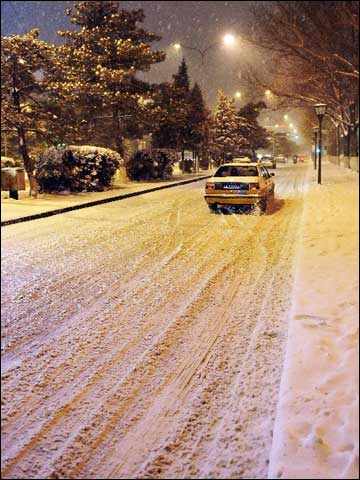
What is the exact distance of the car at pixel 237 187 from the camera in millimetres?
14312

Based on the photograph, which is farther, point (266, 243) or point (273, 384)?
point (266, 243)

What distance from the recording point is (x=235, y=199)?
1441 centimetres

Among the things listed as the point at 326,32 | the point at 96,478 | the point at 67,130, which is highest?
the point at 326,32

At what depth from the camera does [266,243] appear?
998 cm

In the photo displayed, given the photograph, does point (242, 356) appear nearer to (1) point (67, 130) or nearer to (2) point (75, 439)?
(2) point (75, 439)

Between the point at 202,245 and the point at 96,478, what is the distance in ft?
23.3

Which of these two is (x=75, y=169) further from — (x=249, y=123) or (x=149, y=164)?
(x=249, y=123)

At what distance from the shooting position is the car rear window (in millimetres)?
15031

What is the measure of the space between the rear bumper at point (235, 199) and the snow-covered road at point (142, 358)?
15.6ft

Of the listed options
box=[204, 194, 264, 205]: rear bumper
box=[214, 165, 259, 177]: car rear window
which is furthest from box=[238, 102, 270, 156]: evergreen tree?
box=[204, 194, 264, 205]: rear bumper

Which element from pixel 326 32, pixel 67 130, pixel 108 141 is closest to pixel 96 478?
pixel 67 130

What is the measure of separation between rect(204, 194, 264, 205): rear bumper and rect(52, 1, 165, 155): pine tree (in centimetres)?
1355

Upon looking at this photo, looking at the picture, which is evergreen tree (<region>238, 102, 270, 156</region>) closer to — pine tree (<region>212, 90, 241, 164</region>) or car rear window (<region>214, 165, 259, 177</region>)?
pine tree (<region>212, 90, 241, 164</region>)

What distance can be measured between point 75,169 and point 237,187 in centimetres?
873
